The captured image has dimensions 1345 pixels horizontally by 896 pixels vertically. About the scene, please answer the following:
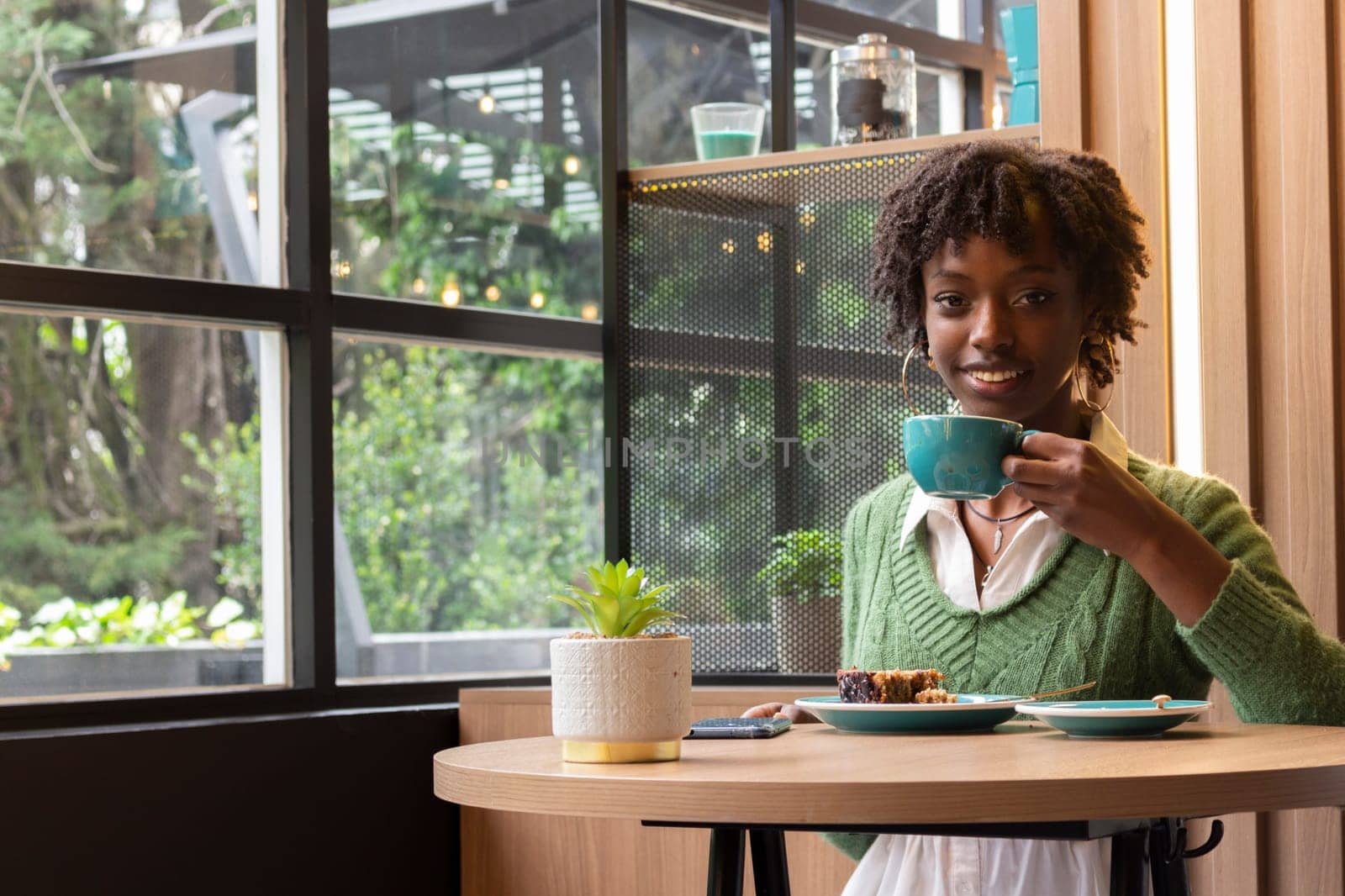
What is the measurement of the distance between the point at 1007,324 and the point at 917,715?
46 cm

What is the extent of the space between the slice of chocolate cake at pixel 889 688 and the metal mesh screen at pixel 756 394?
4.44 ft

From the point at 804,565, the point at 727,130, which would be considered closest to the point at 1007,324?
the point at 804,565

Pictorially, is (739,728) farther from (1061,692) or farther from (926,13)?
(926,13)

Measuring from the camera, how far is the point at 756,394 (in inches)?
117

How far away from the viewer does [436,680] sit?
10.4 feet

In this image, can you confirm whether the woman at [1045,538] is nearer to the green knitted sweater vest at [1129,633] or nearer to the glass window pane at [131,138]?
the green knitted sweater vest at [1129,633]

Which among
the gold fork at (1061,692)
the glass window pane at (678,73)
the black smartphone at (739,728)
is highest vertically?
the glass window pane at (678,73)

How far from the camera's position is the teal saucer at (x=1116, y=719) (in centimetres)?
133

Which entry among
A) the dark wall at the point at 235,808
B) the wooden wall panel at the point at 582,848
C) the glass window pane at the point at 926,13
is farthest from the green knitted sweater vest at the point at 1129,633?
the glass window pane at the point at 926,13

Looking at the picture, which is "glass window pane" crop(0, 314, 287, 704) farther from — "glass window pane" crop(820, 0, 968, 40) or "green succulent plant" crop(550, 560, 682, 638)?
"glass window pane" crop(820, 0, 968, 40)

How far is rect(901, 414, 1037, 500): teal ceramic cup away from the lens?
140 centimetres

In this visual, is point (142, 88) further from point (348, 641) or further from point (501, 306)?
point (348, 641)

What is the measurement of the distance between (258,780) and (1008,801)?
1.96 metres

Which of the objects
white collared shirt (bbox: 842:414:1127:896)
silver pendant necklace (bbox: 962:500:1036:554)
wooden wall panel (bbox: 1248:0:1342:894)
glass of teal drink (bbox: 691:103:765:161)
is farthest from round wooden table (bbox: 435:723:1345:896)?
glass of teal drink (bbox: 691:103:765:161)
